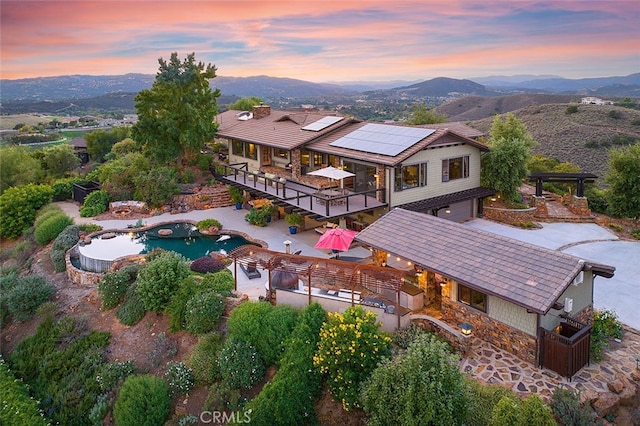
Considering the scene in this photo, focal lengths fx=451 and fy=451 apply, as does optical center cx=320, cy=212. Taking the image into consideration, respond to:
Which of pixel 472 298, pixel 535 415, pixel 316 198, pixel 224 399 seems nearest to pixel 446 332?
pixel 472 298

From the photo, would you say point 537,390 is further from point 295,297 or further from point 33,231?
point 33,231

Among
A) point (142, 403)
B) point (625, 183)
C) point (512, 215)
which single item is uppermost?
point (625, 183)

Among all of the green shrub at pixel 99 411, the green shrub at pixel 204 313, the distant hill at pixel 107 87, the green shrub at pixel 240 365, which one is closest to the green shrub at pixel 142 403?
the green shrub at pixel 99 411

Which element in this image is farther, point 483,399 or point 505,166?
point 505,166

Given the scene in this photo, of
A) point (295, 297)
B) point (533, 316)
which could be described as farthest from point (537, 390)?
point (295, 297)

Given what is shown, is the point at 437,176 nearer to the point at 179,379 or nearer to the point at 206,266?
the point at 206,266

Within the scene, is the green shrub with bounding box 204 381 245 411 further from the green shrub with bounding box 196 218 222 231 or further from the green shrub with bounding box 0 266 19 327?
the green shrub with bounding box 196 218 222 231
